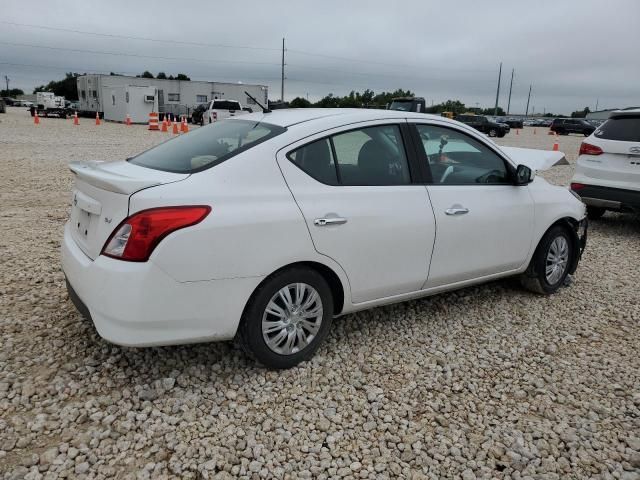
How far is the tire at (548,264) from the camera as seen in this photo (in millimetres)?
4598

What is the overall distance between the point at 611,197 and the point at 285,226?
5.86 metres

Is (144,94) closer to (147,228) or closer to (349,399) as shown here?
(147,228)

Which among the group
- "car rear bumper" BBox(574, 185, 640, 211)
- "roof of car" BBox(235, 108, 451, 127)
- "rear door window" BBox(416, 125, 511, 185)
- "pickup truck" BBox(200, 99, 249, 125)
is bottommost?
"car rear bumper" BBox(574, 185, 640, 211)

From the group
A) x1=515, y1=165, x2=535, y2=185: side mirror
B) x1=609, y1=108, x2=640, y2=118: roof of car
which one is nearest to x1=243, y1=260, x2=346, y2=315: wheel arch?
x1=515, y1=165, x2=535, y2=185: side mirror

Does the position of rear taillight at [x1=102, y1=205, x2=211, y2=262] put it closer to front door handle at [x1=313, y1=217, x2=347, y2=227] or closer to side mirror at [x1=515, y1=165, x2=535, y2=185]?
front door handle at [x1=313, y1=217, x2=347, y2=227]

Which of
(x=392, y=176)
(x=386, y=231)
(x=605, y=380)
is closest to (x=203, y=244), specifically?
(x=386, y=231)

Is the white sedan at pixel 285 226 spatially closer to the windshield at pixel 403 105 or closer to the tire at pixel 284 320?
the tire at pixel 284 320

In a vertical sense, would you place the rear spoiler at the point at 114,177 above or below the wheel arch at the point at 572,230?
above

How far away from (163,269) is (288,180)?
90 cm

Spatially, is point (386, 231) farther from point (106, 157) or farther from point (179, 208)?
point (106, 157)

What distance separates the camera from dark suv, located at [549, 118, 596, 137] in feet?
134

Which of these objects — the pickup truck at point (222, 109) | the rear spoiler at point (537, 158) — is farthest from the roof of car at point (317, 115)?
the pickup truck at point (222, 109)

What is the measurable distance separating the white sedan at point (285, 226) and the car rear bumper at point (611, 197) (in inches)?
134

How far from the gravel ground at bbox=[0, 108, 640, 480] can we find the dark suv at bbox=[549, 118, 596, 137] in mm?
41775
